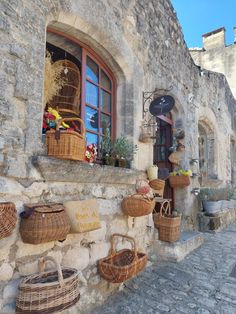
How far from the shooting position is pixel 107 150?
3350 mm

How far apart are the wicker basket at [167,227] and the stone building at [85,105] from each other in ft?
0.70

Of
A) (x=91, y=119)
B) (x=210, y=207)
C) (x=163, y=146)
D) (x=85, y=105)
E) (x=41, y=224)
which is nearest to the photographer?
(x=41, y=224)

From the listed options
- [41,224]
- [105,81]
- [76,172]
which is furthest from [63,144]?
[105,81]

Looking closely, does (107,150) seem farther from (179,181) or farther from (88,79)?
(179,181)

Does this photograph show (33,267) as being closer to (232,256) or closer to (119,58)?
(119,58)

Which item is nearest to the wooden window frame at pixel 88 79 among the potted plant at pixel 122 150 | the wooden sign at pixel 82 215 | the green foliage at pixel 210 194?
the potted plant at pixel 122 150

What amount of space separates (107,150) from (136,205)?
78 centimetres

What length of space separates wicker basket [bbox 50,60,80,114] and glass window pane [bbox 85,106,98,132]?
0.51ft

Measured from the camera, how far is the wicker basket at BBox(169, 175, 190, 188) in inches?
206

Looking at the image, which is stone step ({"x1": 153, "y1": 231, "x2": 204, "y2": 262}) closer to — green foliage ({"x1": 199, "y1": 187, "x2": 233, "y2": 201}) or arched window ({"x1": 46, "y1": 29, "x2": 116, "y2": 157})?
arched window ({"x1": 46, "y1": 29, "x2": 116, "y2": 157})

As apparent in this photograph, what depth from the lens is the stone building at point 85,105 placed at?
213cm

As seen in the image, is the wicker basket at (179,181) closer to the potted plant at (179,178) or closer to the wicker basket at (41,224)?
the potted plant at (179,178)

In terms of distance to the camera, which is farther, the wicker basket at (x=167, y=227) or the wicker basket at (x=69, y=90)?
the wicker basket at (x=167, y=227)

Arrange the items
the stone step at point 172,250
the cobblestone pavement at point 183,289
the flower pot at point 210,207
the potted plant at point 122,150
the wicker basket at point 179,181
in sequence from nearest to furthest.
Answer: the cobblestone pavement at point 183,289 → the potted plant at point 122,150 → the stone step at point 172,250 → the wicker basket at point 179,181 → the flower pot at point 210,207
